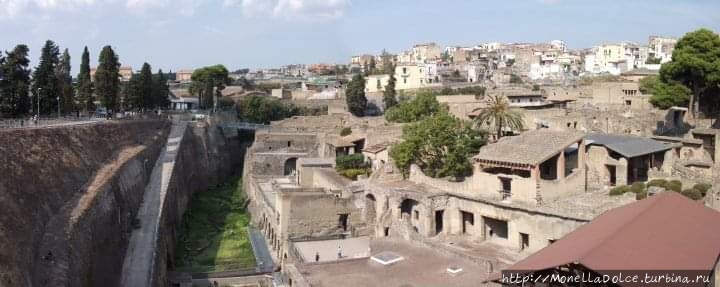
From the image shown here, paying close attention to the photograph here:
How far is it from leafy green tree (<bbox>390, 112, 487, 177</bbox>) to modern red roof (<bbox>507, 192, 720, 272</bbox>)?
57.8 ft

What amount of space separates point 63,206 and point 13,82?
1826 cm

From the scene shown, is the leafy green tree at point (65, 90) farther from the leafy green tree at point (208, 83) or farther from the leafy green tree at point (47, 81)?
the leafy green tree at point (208, 83)

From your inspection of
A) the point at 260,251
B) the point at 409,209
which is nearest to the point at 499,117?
the point at 409,209

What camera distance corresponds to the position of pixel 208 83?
7950 centimetres

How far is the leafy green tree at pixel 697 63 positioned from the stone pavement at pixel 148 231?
2738 centimetres

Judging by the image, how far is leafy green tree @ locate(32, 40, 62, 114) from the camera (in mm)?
42500

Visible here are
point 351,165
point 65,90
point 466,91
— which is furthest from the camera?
point 466,91

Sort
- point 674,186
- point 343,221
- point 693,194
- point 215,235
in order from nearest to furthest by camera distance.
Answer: point 693,194 < point 674,186 < point 343,221 < point 215,235

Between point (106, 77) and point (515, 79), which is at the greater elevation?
point (515, 79)

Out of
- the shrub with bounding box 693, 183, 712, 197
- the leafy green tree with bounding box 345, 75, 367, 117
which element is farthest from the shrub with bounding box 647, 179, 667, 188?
the leafy green tree with bounding box 345, 75, 367, 117

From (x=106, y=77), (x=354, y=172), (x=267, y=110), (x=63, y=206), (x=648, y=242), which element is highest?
(x=106, y=77)

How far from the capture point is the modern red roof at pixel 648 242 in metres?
12.4

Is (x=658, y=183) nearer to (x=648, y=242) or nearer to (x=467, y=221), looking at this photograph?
(x=467, y=221)

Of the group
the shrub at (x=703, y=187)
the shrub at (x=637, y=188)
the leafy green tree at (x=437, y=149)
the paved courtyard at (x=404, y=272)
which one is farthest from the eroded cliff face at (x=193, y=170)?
the shrub at (x=703, y=187)
